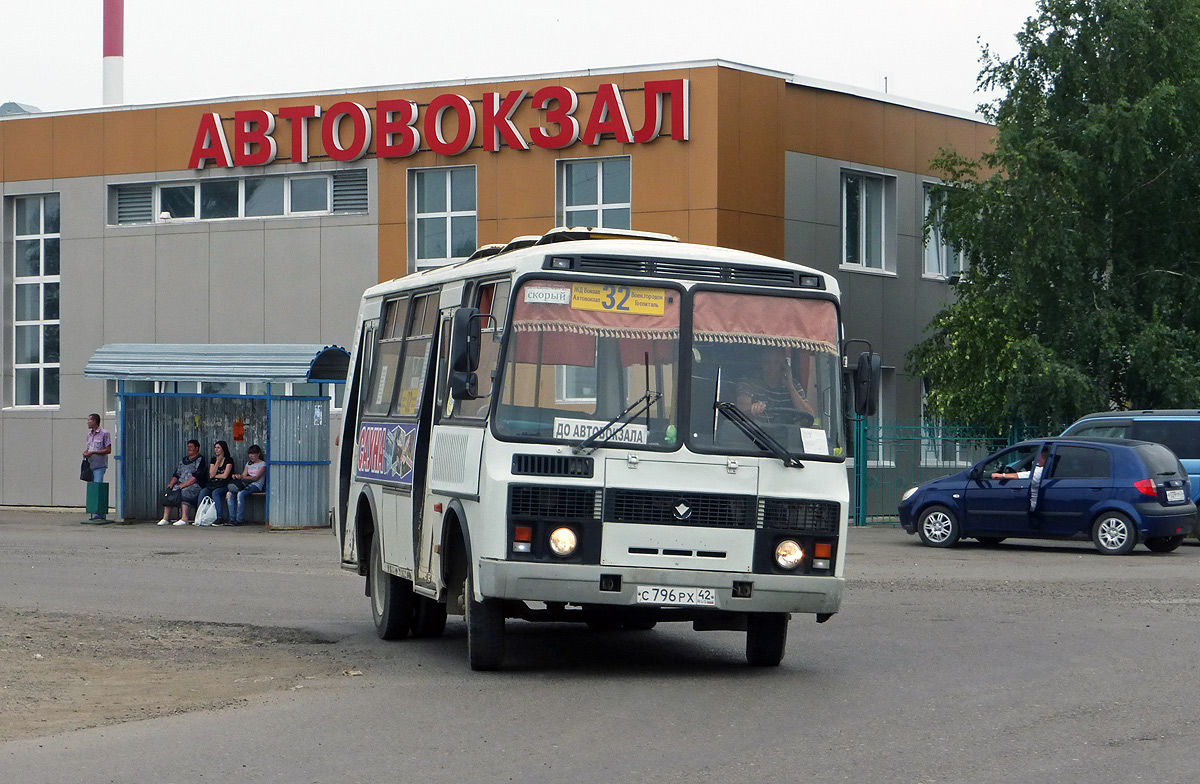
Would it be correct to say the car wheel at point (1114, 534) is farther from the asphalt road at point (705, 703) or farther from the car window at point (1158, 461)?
the asphalt road at point (705, 703)

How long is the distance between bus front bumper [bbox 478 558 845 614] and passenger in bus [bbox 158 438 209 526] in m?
19.9

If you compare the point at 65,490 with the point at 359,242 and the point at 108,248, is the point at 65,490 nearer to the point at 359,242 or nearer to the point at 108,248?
the point at 108,248

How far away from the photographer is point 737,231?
31203mm

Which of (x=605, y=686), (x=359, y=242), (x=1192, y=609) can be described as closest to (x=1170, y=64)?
(x=359, y=242)

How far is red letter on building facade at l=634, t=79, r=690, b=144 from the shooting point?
3084 centimetres

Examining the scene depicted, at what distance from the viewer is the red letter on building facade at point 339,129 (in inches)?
1309

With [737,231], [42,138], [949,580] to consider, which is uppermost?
[42,138]

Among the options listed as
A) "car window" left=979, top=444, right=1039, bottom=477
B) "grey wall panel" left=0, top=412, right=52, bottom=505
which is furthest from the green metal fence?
"grey wall panel" left=0, top=412, right=52, bottom=505

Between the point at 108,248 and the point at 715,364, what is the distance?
27.2m

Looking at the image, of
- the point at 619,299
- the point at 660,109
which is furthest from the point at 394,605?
the point at 660,109

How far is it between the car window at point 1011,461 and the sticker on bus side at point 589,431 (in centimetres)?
1477

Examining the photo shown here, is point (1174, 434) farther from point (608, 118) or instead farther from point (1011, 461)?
A: point (608, 118)

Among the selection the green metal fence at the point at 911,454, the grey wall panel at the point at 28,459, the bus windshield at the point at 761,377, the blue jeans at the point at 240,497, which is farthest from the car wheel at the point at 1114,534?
the grey wall panel at the point at 28,459

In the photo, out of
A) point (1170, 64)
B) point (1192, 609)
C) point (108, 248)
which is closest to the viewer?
point (1192, 609)
